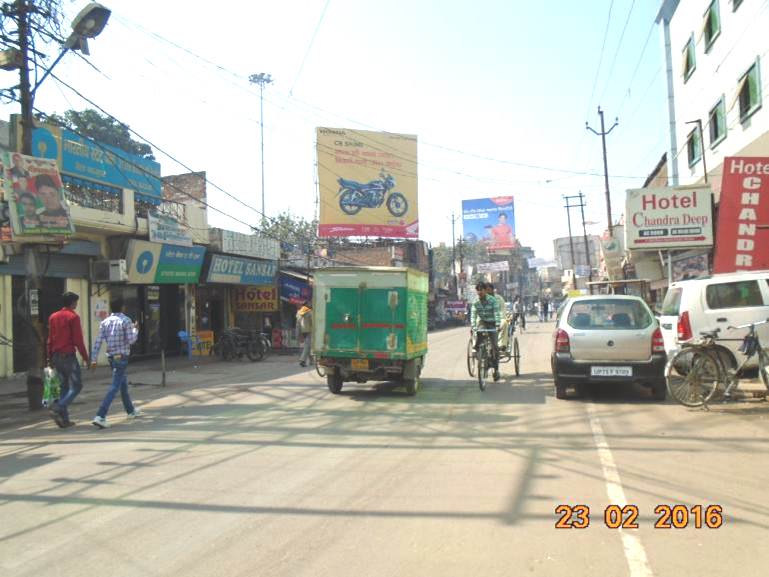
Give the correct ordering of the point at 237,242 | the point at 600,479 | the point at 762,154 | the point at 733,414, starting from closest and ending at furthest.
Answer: the point at 600,479, the point at 733,414, the point at 762,154, the point at 237,242

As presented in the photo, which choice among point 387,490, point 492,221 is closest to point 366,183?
point 492,221

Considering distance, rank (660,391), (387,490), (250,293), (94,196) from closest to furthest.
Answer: (387,490) < (660,391) < (94,196) < (250,293)

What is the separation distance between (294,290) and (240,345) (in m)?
6.39

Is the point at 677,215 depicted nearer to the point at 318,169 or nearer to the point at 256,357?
the point at 256,357

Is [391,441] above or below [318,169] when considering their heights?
below

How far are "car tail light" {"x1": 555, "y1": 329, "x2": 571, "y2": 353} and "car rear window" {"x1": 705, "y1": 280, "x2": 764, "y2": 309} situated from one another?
2456 mm

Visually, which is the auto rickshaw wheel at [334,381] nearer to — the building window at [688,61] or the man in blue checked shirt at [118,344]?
the man in blue checked shirt at [118,344]

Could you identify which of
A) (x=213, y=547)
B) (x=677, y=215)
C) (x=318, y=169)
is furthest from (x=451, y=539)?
(x=318, y=169)

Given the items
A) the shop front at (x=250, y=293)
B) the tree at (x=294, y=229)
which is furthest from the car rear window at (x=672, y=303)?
the tree at (x=294, y=229)

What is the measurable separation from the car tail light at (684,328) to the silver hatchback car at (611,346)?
613 mm

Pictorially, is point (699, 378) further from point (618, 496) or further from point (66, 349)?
point (66, 349)

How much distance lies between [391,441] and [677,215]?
14.2 meters

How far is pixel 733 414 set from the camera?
8.21 m
